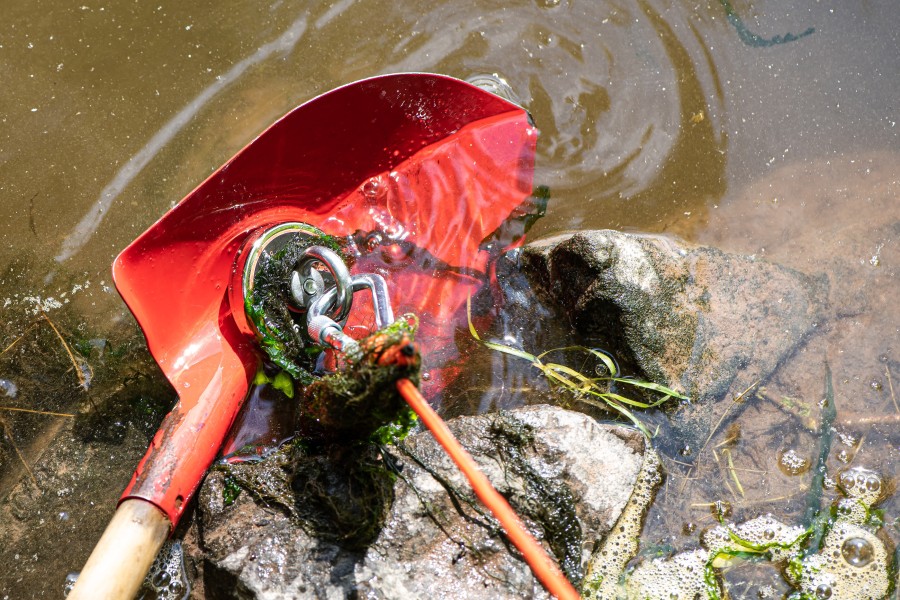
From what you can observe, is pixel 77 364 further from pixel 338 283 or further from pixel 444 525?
pixel 444 525

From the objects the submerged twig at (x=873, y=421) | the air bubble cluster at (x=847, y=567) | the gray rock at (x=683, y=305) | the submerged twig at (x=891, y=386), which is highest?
the gray rock at (x=683, y=305)

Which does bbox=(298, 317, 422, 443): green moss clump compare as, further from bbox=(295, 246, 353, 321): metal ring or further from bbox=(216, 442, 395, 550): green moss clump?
bbox=(295, 246, 353, 321): metal ring

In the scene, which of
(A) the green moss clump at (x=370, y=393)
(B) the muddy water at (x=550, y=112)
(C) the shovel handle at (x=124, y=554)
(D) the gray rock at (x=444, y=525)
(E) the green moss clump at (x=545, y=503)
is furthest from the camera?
(B) the muddy water at (x=550, y=112)

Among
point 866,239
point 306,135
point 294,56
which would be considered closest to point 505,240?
point 306,135

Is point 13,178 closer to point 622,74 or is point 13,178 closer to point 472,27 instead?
point 472,27

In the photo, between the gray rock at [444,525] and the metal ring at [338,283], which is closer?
the gray rock at [444,525]

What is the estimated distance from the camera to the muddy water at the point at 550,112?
2.75 m

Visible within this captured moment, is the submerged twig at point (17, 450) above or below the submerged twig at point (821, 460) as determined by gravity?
above

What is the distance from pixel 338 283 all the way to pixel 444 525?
817mm

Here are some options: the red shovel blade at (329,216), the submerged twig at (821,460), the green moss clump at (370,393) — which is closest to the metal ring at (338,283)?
the green moss clump at (370,393)

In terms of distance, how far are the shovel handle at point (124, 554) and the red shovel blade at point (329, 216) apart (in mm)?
41

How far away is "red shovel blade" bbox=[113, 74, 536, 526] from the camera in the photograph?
2242mm

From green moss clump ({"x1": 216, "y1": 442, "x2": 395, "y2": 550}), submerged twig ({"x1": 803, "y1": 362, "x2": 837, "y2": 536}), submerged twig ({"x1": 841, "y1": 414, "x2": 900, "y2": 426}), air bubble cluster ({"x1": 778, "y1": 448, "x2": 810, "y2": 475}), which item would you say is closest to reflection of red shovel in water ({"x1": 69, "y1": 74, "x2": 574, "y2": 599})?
green moss clump ({"x1": 216, "y1": 442, "x2": 395, "y2": 550})

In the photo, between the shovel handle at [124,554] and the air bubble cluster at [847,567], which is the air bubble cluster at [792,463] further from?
the shovel handle at [124,554]
